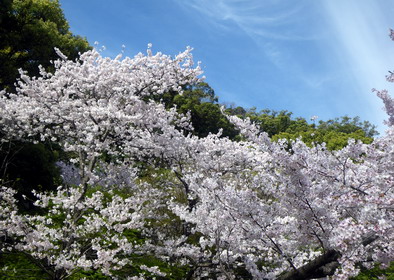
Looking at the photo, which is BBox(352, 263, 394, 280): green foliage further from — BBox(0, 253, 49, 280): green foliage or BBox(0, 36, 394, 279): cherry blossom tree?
BBox(0, 253, 49, 280): green foliage

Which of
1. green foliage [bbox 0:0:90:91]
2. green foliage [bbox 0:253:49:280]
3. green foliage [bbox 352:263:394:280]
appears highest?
green foliage [bbox 0:0:90:91]

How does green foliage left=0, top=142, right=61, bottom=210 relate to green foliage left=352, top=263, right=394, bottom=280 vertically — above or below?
above

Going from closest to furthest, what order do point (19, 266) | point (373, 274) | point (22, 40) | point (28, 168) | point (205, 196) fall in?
point (205, 196) → point (19, 266) → point (373, 274) → point (28, 168) → point (22, 40)

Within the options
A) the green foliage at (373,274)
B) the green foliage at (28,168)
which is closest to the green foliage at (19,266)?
the green foliage at (28,168)

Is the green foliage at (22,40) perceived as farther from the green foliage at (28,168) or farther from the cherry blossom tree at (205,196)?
the cherry blossom tree at (205,196)

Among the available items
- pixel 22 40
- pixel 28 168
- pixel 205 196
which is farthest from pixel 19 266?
pixel 22 40

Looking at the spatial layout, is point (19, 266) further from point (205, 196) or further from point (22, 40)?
point (22, 40)

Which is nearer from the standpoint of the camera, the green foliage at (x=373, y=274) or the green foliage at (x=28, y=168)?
the green foliage at (x=373, y=274)

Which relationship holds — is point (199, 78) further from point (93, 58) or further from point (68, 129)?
point (68, 129)

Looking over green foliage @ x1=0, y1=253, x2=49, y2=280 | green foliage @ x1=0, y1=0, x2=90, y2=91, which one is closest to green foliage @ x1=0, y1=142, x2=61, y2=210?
green foliage @ x1=0, y1=0, x2=90, y2=91

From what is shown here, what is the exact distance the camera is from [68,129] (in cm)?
891

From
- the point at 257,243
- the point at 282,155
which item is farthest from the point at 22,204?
the point at 282,155

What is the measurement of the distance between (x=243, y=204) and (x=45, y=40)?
15.3m

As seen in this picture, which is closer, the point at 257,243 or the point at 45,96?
the point at 257,243
